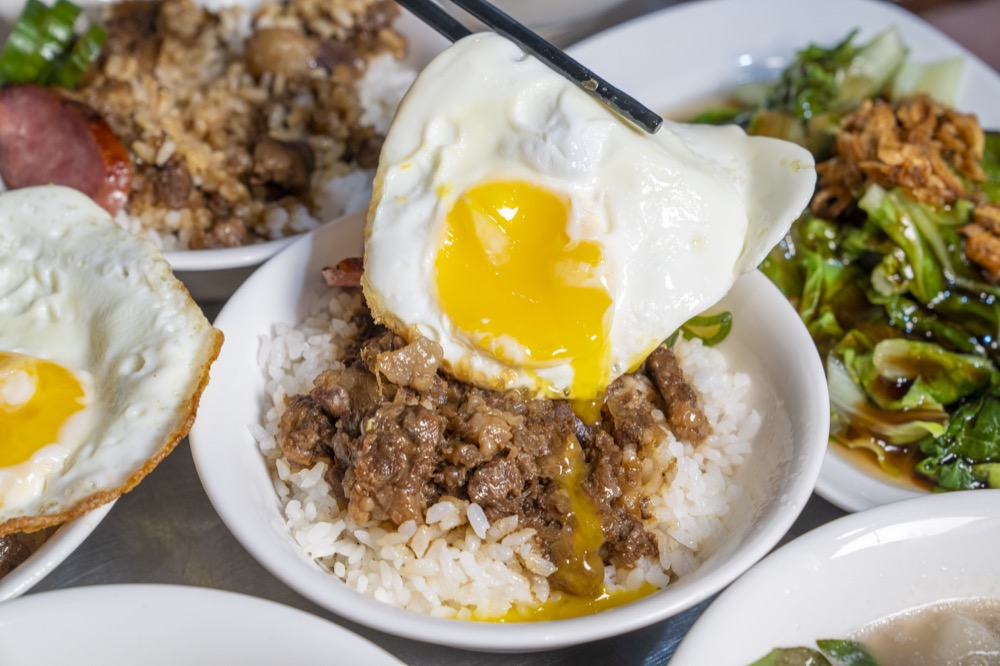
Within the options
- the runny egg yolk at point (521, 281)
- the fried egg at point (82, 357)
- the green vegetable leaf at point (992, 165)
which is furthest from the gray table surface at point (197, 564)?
the green vegetable leaf at point (992, 165)

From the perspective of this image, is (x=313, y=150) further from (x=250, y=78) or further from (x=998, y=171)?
(x=998, y=171)

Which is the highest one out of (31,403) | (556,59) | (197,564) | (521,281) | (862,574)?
(556,59)

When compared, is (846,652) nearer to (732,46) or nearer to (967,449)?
(967,449)

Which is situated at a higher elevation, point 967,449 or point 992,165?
point 992,165

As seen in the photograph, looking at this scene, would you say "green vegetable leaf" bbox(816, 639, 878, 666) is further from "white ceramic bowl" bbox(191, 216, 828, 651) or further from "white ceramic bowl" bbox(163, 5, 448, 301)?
"white ceramic bowl" bbox(163, 5, 448, 301)

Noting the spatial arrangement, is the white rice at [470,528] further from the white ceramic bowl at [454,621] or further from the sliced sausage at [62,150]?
the sliced sausage at [62,150]

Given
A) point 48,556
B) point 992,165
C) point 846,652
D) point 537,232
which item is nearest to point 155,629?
point 48,556
